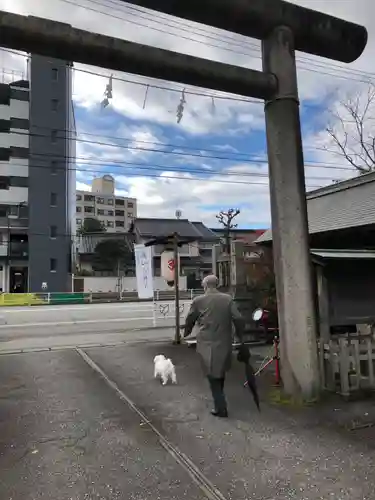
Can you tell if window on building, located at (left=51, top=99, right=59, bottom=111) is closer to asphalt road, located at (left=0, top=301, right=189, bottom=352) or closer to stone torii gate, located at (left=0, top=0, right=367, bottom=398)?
asphalt road, located at (left=0, top=301, right=189, bottom=352)

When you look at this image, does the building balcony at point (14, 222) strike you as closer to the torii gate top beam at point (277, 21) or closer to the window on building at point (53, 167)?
the window on building at point (53, 167)

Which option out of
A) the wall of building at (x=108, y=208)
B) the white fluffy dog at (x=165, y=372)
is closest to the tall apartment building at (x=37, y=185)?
the white fluffy dog at (x=165, y=372)

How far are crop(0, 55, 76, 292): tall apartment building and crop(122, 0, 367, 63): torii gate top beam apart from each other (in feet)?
106

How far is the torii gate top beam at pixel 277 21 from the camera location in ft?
18.5

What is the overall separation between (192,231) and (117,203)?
3660cm

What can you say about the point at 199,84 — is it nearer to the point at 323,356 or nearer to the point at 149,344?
the point at 323,356

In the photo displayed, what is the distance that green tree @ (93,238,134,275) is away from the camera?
4103cm

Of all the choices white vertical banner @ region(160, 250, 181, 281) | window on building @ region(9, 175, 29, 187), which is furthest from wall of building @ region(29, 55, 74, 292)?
white vertical banner @ region(160, 250, 181, 281)

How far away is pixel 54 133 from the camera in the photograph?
1467 inches

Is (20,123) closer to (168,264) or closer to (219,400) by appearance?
(168,264)

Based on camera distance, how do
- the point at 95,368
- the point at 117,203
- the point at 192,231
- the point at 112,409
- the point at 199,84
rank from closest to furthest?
the point at 112,409, the point at 199,84, the point at 95,368, the point at 192,231, the point at 117,203

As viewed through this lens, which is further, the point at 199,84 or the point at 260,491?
the point at 199,84

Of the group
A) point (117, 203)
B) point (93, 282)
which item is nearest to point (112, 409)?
point (93, 282)

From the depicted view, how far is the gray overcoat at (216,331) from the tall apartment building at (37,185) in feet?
110
